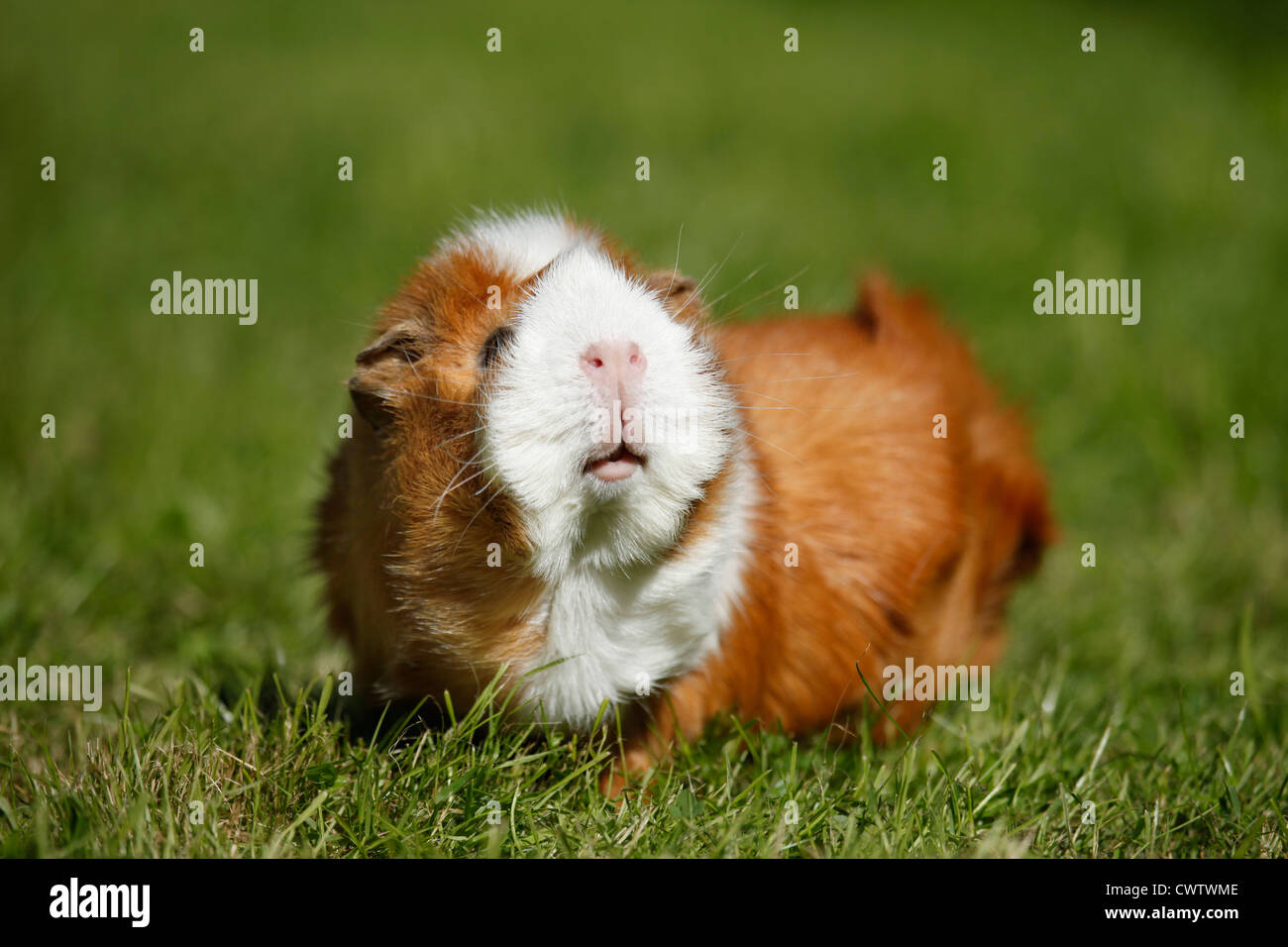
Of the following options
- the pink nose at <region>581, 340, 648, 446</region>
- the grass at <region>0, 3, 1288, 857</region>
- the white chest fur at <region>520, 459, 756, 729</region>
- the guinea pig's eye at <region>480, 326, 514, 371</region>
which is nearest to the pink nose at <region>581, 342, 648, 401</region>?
the pink nose at <region>581, 340, 648, 446</region>

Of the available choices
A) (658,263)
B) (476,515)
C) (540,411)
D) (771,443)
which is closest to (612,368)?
(540,411)

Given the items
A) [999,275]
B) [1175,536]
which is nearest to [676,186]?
Result: [999,275]

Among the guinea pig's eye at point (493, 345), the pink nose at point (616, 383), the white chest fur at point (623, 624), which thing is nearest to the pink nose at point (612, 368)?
the pink nose at point (616, 383)

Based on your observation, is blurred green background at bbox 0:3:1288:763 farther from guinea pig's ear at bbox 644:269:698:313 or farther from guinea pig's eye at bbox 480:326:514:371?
guinea pig's ear at bbox 644:269:698:313

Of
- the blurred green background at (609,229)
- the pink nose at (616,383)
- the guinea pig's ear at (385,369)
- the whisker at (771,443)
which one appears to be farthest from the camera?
the blurred green background at (609,229)

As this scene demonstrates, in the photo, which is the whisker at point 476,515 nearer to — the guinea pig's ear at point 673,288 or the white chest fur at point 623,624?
the white chest fur at point 623,624
